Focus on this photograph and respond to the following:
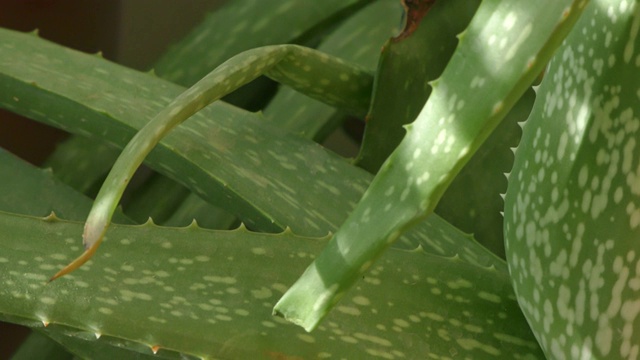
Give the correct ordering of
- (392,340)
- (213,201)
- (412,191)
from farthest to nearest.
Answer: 1. (213,201)
2. (392,340)
3. (412,191)

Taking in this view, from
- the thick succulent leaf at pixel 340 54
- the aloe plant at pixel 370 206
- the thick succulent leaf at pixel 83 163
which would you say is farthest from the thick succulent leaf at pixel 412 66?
the thick succulent leaf at pixel 83 163

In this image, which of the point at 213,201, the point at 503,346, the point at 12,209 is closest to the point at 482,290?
the point at 503,346

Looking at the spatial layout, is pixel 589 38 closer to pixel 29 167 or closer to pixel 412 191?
pixel 412 191

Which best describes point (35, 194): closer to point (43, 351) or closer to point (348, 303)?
point (43, 351)

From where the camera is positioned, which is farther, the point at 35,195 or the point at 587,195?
the point at 35,195

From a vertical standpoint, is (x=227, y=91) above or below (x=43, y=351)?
above

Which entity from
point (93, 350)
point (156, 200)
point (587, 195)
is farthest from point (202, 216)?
point (587, 195)

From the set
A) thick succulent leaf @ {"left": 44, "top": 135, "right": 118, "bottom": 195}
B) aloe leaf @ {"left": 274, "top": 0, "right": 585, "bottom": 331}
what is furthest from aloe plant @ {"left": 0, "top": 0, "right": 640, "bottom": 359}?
thick succulent leaf @ {"left": 44, "top": 135, "right": 118, "bottom": 195}
